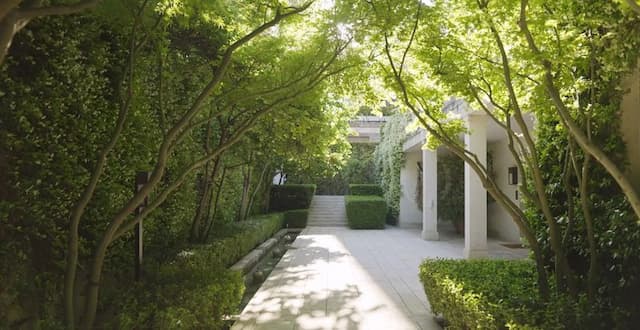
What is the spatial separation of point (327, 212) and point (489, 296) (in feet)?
57.2

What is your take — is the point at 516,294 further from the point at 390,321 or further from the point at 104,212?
the point at 104,212

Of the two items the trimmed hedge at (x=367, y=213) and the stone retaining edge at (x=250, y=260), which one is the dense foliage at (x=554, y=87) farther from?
the trimmed hedge at (x=367, y=213)

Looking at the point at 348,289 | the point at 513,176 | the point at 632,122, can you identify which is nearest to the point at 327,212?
the point at 513,176

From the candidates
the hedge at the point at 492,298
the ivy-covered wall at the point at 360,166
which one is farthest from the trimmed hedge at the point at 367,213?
the hedge at the point at 492,298

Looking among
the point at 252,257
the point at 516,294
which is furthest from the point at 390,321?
the point at 252,257

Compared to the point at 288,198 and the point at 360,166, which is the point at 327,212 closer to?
the point at 288,198

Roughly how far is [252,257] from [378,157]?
13418 millimetres

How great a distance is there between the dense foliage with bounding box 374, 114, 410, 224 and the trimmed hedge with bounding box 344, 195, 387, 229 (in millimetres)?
767

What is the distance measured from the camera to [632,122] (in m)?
3.92

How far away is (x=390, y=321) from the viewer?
5023 millimetres

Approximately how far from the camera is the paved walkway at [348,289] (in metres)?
5.03

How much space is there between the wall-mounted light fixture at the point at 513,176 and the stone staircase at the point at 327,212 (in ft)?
26.6

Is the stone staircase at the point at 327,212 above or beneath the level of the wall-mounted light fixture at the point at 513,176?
beneath

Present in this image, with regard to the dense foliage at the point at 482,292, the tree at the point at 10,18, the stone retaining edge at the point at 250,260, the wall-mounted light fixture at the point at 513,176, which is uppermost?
the tree at the point at 10,18
